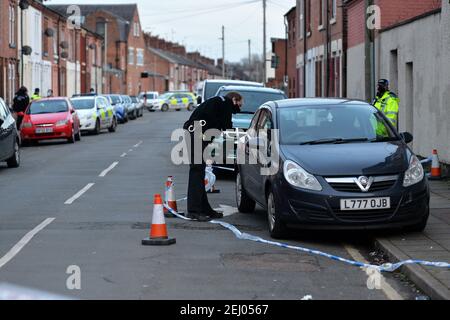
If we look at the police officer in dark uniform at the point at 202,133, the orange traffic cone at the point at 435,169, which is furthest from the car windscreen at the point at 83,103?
the police officer in dark uniform at the point at 202,133

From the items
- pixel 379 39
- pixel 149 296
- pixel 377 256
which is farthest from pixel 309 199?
pixel 379 39

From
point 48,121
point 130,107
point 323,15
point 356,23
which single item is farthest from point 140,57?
point 356,23

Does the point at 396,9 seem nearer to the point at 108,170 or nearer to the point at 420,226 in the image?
the point at 108,170

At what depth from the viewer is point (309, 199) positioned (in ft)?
32.6

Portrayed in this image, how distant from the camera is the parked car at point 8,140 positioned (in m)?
19.8

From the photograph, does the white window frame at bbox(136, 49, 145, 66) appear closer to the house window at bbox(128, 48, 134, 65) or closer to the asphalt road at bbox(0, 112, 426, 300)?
the house window at bbox(128, 48, 134, 65)

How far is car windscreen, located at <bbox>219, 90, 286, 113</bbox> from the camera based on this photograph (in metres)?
18.8

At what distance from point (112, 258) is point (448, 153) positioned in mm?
9141

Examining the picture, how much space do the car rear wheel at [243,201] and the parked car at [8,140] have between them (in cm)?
822

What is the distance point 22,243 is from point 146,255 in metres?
1.62

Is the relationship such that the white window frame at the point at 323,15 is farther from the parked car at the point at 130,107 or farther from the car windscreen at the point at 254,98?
the parked car at the point at 130,107

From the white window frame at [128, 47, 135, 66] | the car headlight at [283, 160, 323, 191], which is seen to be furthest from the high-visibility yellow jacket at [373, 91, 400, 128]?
the white window frame at [128, 47, 135, 66]

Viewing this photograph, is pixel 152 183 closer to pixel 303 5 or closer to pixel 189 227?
pixel 189 227
